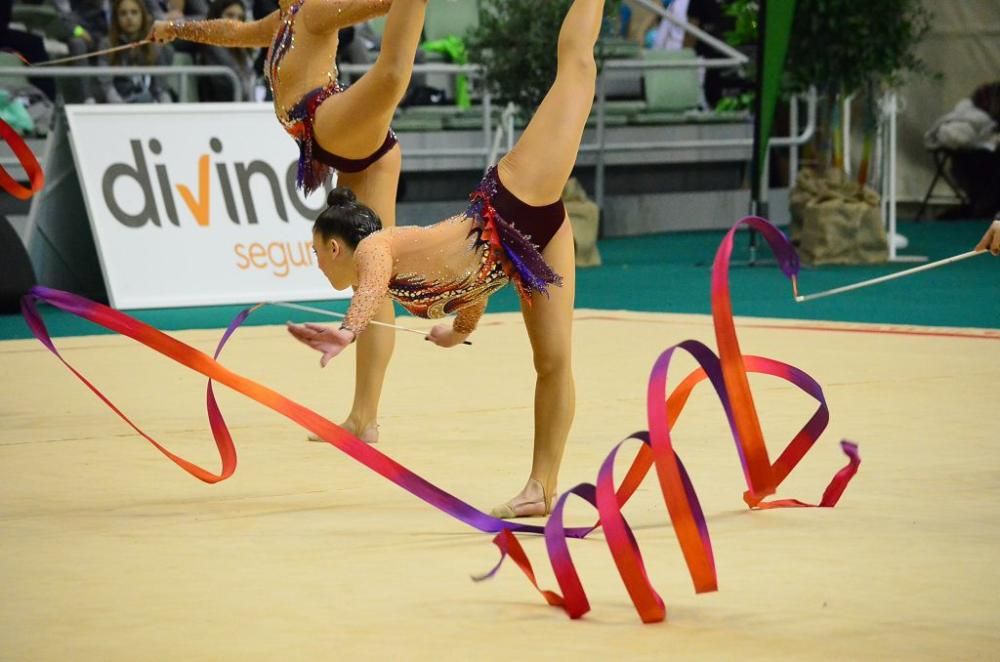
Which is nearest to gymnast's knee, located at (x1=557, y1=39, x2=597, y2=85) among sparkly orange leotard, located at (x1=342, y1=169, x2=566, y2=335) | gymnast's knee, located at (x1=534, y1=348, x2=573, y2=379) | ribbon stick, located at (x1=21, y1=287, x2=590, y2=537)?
sparkly orange leotard, located at (x1=342, y1=169, x2=566, y2=335)

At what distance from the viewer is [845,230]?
32.3 ft

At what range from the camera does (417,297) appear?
352 cm

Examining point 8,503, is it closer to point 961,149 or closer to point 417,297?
point 417,297

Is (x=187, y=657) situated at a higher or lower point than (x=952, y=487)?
higher

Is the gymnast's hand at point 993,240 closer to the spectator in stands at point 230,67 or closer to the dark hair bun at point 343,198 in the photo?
the dark hair bun at point 343,198

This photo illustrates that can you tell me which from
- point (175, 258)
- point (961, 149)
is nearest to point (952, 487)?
point (175, 258)

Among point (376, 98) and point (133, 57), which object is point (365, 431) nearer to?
point (376, 98)

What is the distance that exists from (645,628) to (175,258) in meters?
5.97

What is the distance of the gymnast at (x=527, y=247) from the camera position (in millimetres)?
3465

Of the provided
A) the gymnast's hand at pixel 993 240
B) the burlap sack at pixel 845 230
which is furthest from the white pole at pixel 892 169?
the gymnast's hand at pixel 993 240

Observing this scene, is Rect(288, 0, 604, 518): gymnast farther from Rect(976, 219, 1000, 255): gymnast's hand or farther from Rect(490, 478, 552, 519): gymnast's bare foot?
Rect(976, 219, 1000, 255): gymnast's hand

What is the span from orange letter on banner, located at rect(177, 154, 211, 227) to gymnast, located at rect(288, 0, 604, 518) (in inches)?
190

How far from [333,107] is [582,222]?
19.7 ft

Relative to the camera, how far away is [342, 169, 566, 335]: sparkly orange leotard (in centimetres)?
345
